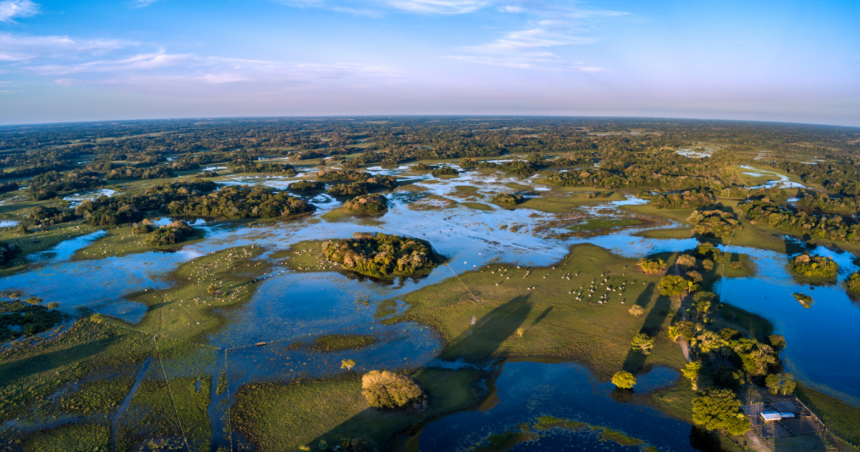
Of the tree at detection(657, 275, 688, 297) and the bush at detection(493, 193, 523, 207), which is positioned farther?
the bush at detection(493, 193, 523, 207)

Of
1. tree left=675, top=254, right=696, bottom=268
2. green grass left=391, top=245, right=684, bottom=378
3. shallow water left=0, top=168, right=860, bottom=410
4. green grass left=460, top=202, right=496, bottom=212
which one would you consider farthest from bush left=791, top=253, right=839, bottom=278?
green grass left=460, top=202, right=496, bottom=212

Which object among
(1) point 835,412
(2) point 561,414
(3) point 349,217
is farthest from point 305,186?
(1) point 835,412

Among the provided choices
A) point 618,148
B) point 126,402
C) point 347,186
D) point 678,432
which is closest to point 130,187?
point 347,186

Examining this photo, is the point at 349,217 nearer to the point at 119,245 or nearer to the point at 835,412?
the point at 119,245

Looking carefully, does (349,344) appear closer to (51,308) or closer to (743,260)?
(51,308)

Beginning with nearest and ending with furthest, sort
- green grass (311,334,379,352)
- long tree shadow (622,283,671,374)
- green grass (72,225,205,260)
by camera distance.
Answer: long tree shadow (622,283,671,374), green grass (311,334,379,352), green grass (72,225,205,260)

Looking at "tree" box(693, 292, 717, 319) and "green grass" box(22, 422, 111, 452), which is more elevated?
"tree" box(693, 292, 717, 319)

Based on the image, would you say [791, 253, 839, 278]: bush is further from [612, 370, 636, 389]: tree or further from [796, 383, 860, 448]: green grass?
[612, 370, 636, 389]: tree
